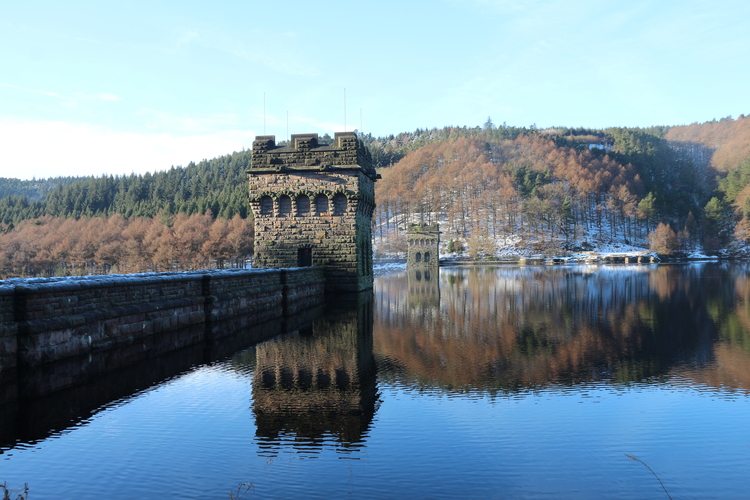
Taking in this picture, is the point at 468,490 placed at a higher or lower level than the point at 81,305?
lower

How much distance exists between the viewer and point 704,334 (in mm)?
15133

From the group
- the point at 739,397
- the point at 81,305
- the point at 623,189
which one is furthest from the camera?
the point at 623,189

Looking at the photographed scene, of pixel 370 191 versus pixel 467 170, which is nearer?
pixel 370 191

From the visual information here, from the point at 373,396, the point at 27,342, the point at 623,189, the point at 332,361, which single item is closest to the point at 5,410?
the point at 27,342

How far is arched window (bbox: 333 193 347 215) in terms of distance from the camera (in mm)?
31516

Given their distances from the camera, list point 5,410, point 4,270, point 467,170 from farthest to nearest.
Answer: point 467,170 → point 4,270 → point 5,410

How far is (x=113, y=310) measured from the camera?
12.4 m

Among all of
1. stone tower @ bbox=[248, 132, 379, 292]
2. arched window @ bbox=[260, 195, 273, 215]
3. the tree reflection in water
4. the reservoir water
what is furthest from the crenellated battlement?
the reservoir water

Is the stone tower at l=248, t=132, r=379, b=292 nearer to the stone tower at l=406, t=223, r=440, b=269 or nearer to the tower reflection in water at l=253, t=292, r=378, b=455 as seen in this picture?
the tower reflection in water at l=253, t=292, r=378, b=455

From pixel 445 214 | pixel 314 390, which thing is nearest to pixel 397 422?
pixel 314 390

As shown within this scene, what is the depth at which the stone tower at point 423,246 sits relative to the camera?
86812 mm

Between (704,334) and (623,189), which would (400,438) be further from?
(623,189)

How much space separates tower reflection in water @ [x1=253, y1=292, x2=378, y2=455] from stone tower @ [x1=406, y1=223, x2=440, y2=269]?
2785 inches

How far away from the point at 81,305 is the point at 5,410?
3.92 m
